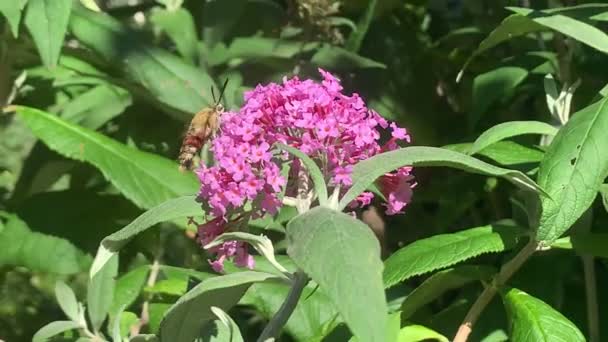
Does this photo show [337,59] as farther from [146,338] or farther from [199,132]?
[146,338]

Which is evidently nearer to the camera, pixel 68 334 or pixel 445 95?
pixel 68 334

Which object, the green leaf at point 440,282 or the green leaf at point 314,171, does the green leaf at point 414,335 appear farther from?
the green leaf at point 314,171

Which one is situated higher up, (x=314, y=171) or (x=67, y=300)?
(x=314, y=171)

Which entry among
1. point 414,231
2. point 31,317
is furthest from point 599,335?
point 31,317

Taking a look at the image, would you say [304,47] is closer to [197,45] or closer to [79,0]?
[197,45]

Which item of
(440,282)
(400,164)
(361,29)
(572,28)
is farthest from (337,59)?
(400,164)

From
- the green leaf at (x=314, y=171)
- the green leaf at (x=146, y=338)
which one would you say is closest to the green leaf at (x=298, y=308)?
the green leaf at (x=146, y=338)

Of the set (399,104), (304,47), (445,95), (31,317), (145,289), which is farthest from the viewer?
(31,317)

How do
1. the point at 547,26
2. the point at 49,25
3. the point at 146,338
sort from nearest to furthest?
1. the point at 146,338
2. the point at 547,26
3. the point at 49,25
